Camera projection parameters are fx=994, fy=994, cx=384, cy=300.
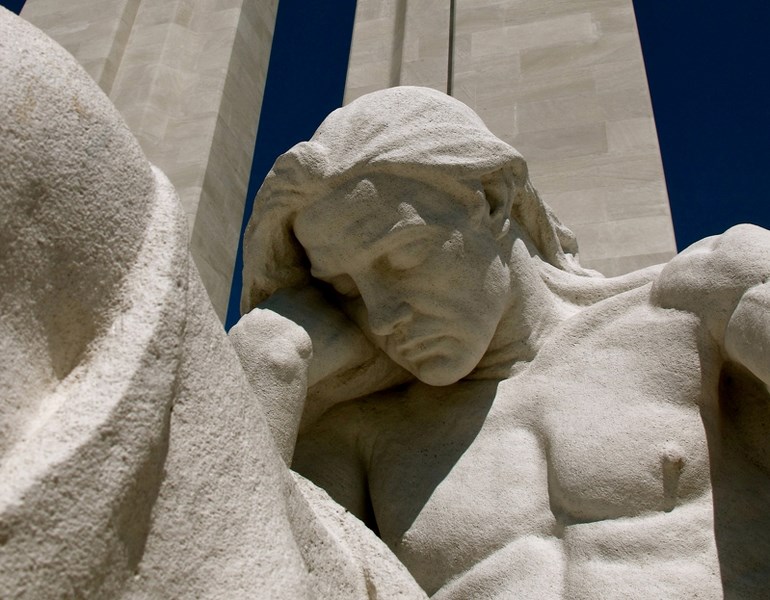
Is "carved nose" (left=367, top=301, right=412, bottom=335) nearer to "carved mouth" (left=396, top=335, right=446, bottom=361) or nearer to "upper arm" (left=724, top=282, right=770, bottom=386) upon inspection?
"carved mouth" (left=396, top=335, right=446, bottom=361)

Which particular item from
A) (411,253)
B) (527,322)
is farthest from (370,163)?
(527,322)

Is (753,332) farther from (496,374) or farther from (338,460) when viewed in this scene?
(338,460)

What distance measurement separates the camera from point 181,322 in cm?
136

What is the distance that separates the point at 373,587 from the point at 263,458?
16.2 inches

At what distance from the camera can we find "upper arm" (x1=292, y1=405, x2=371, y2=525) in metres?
3.06

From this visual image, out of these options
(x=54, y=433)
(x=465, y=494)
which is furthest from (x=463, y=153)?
(x=54, y=433)

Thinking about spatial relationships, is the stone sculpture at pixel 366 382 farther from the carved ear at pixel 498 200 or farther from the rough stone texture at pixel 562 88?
the rough stone texture at pixel 562 88

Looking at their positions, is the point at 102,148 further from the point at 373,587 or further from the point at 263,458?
the point at 373,587

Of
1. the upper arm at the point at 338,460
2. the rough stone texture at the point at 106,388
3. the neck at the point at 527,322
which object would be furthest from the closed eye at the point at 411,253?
the rough stone texture at the point at 106,388

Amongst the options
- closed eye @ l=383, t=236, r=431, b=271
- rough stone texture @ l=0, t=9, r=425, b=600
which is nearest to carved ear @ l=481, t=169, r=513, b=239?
closed eye @ l=383, t=236, r=431, b=271

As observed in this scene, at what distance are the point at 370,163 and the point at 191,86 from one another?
5.68 meters

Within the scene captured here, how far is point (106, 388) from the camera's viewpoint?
1.23 meters

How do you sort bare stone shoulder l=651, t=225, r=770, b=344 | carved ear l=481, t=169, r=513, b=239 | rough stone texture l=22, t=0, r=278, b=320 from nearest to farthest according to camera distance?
bare stone shoulder l=651, t=225, r=770, b=344
carved ear l=481, t=169, r=513, b=239
rough stone texture l=22, t=0, r=278, b=320

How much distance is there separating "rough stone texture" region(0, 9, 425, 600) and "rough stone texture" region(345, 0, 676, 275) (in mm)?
3573
